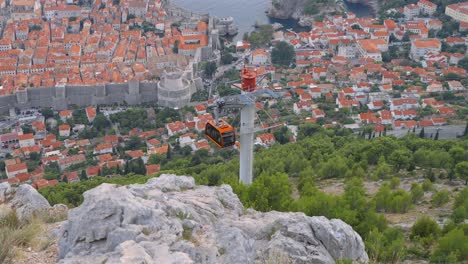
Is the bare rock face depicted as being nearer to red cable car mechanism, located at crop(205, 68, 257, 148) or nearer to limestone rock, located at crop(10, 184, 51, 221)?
red cable car mechanism, located at crop(205, 68, 257, 148)

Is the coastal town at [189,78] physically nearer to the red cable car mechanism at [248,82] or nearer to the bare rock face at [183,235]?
the red cable car mechanism at [248,82]

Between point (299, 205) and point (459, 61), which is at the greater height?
A: point (299, 205)

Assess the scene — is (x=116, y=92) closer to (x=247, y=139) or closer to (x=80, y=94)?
(x=80, y=94)

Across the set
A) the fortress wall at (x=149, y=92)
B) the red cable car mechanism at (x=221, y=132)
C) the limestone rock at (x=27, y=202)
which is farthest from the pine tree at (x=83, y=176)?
the red cable car mechanism at (x=221, y=132)

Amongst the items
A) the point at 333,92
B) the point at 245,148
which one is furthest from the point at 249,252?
the point at 333,92

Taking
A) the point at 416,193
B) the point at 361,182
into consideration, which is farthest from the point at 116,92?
the point at 416,193

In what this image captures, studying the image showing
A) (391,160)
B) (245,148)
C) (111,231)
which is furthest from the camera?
(391,160)

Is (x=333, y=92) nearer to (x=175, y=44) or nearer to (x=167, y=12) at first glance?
(x=175, y=44)

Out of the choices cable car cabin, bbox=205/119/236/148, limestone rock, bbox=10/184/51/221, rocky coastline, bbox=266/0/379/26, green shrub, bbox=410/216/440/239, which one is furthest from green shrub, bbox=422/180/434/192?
rocky coastline, bbox=266/0/379/26
